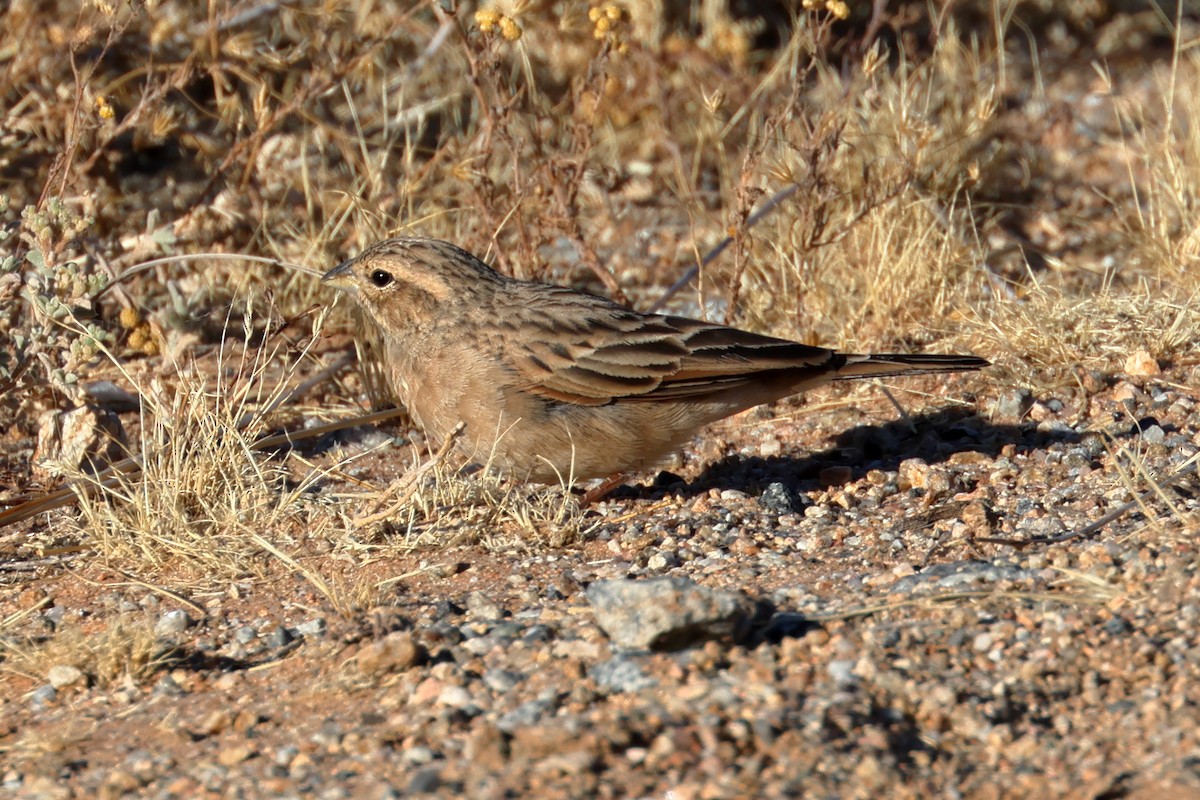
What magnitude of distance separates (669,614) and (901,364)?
2.40 meters

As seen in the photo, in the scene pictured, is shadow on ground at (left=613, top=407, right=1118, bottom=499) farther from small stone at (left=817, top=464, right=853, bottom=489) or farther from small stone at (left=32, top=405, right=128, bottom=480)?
small stone at (left=32, top=405, right=128, bottom=480)

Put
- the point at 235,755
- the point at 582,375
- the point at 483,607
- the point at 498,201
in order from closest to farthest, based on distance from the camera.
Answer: the point at 235,755 → the point at 483,607 → the point at 582,375 → the point at 498,201

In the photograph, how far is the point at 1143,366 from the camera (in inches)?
274

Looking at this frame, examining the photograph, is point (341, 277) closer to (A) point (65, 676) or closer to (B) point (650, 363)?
(B) point (650, 363)

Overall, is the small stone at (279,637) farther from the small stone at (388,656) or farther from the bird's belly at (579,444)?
the bird's belly at (579,444)

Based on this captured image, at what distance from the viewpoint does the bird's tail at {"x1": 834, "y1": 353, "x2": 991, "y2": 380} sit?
6348 millimetres

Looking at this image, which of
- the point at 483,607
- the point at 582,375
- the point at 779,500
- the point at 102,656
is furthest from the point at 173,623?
the point at 779,500

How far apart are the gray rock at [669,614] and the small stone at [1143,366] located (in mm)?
3266

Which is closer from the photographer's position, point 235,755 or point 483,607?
point 235,755

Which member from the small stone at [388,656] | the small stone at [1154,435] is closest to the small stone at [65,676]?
the small stone at [388,656]

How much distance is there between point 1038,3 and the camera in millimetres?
12039

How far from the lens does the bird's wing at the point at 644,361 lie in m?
6.30

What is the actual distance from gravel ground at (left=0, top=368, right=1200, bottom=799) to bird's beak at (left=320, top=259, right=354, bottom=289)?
1.55 m

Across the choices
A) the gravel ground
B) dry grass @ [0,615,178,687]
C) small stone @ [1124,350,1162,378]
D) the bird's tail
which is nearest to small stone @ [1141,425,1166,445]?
the gravel ground
